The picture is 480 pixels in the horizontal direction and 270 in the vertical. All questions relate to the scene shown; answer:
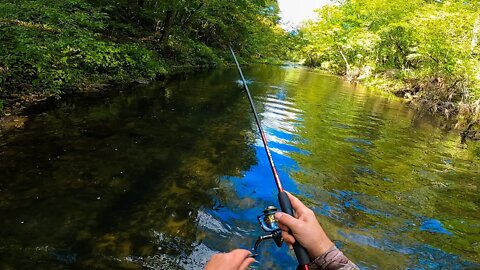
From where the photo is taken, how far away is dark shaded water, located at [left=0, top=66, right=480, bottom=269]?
4.02 meters

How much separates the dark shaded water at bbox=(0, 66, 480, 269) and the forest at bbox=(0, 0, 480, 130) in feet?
4.59

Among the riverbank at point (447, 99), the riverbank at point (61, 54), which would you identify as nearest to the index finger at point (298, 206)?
the riverbank at point (61, 54)

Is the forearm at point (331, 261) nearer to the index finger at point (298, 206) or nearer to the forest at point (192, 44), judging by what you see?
the index finger at point (298, 206)

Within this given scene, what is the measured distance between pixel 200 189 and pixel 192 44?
1925cm

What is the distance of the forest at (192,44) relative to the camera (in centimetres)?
963

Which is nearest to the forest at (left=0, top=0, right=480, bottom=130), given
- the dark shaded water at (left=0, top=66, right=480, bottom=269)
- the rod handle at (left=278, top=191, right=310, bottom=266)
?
the dark shaded water at (left=0, top=66, right=480, bottom=269)

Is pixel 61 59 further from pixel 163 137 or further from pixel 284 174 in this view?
pixel 284 174

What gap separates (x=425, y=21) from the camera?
20.8 metres

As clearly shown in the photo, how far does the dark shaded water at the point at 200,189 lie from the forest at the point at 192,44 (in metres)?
1.40

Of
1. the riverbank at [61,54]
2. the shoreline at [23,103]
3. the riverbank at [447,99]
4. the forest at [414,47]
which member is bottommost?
the shoreline at [23,103]

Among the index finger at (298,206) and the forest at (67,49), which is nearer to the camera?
the index finger at (298,206)

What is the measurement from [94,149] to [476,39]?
1956 centimetres

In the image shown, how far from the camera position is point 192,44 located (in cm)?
2333

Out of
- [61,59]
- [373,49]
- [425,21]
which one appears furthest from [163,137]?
[373,49]
